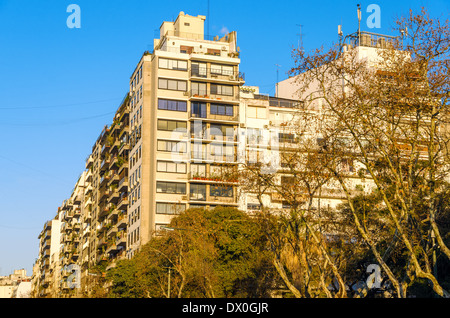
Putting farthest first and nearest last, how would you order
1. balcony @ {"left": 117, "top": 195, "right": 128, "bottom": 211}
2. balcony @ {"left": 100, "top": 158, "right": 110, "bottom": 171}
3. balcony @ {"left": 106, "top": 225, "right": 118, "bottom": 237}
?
1. balcony @ {"left": 100, "top": 158, "right": 110, "bottom": 171}
2. balcony @ {"left": 106, "top": 225, "right": 118, "bottom": 237}
3. balcony @ {"left": 117, "top": 195, "right": 128, "bottom": 211}

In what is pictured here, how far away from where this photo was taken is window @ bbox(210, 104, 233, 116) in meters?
87.1

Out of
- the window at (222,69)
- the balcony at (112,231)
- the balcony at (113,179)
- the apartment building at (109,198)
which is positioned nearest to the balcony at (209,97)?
the window at (222,69)

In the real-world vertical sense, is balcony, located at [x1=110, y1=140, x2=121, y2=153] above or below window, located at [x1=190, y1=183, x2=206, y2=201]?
above

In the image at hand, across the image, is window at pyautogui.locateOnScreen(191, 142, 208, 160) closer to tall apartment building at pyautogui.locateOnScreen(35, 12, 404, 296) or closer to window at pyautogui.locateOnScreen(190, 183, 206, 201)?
tall apartment building at pyautogui.locateOnScreen(35, 12, 404, 296)

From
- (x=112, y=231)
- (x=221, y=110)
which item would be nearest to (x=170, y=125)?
(x=221, y=110)

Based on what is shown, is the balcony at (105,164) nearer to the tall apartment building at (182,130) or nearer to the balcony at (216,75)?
the tall apartment building at (182,130)

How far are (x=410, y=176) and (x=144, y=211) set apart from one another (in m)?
58.2

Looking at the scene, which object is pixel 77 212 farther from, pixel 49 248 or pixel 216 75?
pixel 216 75

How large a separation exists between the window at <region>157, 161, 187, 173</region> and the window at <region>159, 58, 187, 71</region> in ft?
38.1

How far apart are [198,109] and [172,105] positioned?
10.2ft

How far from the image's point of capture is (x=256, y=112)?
8862cm

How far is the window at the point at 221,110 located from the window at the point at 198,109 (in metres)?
1.00

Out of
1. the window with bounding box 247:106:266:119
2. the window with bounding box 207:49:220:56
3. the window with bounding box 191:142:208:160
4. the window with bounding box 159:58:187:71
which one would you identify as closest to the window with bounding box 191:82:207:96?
the window with bounding box 159:58:187:71
